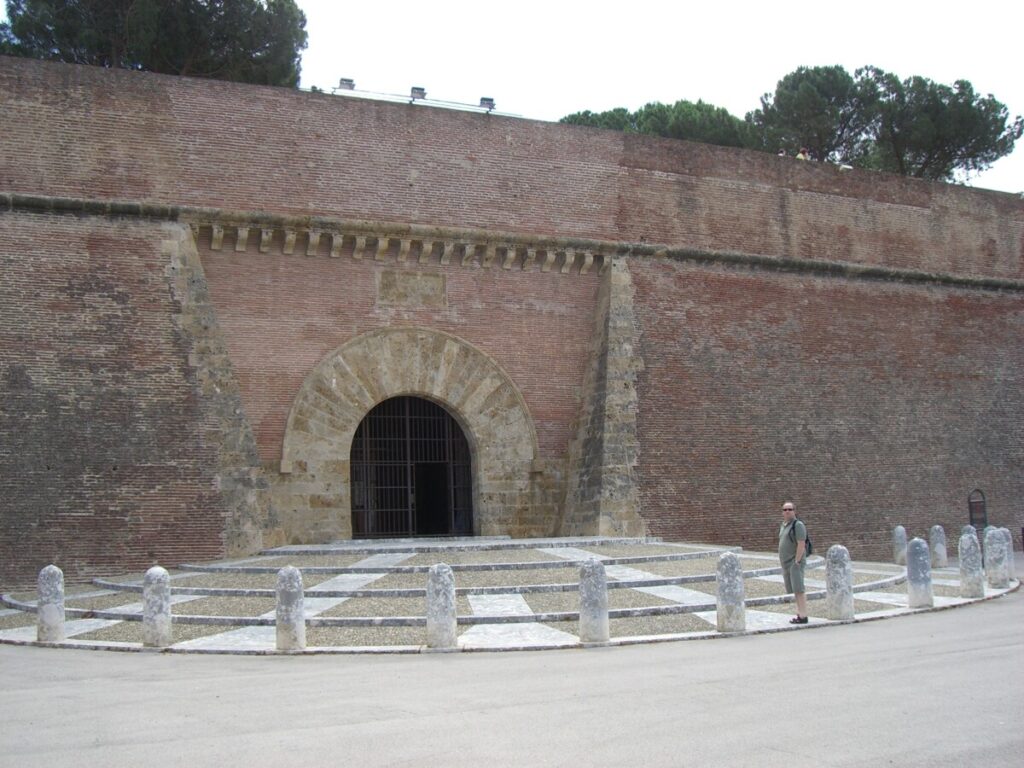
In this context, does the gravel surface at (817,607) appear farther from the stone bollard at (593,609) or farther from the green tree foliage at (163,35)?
the green tree foliage at (163,35)

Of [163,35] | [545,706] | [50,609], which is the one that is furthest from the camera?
[163,35]

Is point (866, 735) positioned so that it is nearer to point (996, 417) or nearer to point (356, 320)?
point (356, 320)

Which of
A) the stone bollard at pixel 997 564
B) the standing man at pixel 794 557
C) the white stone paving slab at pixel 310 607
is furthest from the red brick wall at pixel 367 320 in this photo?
the standing man at pixel 794 557

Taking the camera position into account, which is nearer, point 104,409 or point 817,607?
point 817,607

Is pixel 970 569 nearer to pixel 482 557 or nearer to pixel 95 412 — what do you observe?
pixel 482 557

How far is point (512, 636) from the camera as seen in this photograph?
8.59m

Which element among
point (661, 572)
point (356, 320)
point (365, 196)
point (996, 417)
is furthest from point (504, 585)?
point (996, 417)

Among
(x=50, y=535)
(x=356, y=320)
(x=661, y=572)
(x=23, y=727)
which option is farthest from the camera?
(x=356, y=320)

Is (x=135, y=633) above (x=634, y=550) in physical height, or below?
below

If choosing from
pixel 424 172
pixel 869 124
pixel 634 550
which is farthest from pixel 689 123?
pixel 634 550

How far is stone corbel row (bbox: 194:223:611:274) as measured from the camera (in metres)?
14.8

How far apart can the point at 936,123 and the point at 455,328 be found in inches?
818

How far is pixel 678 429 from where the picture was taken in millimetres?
16547

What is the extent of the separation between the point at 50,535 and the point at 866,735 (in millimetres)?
10495
